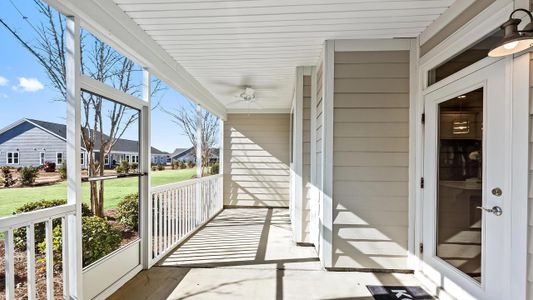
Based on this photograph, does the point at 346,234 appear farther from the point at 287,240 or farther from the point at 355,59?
the point at 355,59

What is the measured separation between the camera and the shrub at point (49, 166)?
181 centimetres

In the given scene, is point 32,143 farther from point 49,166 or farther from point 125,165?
point 125,165

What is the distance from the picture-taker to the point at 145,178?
9.73 feet

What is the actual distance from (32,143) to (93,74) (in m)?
0.74

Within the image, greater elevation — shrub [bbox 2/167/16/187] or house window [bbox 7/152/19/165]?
house window [bbox 7/152/19/165]

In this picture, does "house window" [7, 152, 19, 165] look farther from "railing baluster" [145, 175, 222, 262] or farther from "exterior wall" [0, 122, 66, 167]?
"railing baluster" [145, 175, 222, 262]

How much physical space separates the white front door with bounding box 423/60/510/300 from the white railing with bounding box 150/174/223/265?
2.89m

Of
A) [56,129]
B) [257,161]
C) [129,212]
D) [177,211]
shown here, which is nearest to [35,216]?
[56,129]

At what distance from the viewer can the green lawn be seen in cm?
155

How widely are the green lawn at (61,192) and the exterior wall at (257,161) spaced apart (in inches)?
123

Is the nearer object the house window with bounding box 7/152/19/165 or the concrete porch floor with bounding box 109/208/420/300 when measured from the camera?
the house window with bounding box 7/152/19/165

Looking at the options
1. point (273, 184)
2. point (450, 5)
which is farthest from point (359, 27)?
point (273, 184)

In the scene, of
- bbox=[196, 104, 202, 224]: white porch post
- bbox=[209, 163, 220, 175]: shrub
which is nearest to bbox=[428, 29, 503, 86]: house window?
bbox=[196, 104, 202, 224]: white porch post

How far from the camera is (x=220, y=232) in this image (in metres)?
4.46
